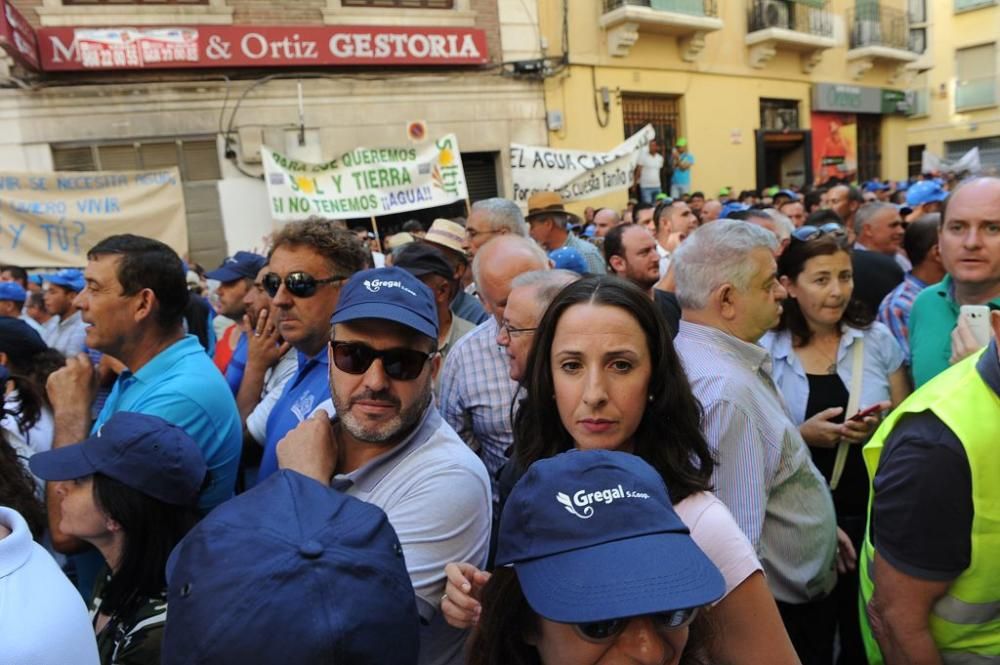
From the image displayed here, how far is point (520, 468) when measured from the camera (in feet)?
6.11

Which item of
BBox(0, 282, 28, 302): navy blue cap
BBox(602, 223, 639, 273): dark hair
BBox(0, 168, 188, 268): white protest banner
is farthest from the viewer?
BBox(0, 168, 188, 268): white protest banner

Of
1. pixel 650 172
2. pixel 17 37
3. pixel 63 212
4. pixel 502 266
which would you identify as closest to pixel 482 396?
pixel 502 266

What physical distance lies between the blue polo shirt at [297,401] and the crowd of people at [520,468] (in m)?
0.02

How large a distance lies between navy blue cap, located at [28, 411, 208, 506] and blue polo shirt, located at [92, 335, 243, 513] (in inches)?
12.2

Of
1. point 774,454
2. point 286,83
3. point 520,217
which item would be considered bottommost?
point 774,454

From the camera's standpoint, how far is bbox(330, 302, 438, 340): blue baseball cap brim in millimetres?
1742

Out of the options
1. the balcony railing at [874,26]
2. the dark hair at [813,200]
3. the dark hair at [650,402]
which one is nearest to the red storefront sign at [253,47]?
the dark hair at [813,200]

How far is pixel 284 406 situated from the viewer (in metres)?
2.44

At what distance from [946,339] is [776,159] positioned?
52.9ft

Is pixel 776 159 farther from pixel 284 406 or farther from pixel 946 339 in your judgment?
pixel 284 406

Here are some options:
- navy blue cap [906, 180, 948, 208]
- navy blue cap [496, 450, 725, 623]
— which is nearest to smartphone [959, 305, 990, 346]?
navy blue cap [496, 450, 725, 623]

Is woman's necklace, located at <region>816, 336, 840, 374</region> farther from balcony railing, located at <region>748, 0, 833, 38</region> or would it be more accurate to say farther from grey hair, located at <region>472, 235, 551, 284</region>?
balcony railing, located at <region>748, 0, 833, 38</region>

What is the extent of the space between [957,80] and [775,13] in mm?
14736

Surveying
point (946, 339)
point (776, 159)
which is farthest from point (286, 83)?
point (776, 159)
